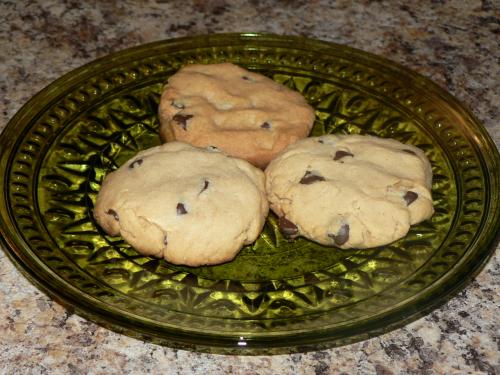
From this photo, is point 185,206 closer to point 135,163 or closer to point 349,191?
point 135,163

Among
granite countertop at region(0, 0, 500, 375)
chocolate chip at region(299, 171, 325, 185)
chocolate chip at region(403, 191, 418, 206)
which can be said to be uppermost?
chocolate chip at region(403, 191, 418, 206)

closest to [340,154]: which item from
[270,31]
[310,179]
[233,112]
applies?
[310,179]

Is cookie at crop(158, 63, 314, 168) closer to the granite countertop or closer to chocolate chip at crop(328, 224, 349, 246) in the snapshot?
chocolate chip at crop(328, 224, 349, 246)

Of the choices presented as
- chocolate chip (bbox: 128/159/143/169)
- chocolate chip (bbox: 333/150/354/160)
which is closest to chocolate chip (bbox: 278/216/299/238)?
chocolate chip (bbox: 333/150/354/160)

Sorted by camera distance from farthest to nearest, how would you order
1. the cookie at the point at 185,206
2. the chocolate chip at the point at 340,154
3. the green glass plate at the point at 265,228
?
the chocolate chip at the point at 340,154 → the cookie at the point at 185,206 → the green glass plate at the point at 265,228

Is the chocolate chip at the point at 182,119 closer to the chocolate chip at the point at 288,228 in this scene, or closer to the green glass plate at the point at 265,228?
the green glass plate at the point at 265,228

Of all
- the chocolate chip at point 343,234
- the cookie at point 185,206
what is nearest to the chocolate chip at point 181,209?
the cookie at point 185,206

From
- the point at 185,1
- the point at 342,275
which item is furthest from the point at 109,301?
the point at 185,1
